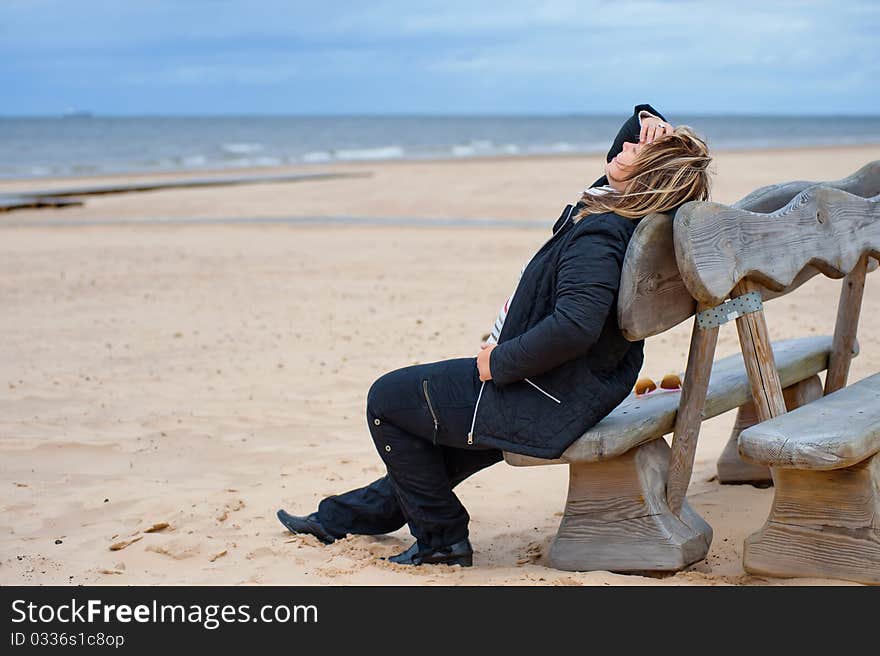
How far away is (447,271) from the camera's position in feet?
38.2

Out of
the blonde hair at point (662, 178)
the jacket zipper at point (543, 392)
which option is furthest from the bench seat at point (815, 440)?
the blonde hair at point (662, 178)

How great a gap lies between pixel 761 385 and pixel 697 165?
0.84 meters

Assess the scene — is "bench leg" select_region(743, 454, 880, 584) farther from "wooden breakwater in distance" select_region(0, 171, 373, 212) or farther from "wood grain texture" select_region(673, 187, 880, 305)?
"wooden breakwater in distance" select_region(0, 171, 373, 212)

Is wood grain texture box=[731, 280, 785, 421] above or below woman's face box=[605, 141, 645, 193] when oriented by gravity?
below

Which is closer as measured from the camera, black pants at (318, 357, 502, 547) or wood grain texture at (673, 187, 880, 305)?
wood grain texture at (673, 187, 880, 305)

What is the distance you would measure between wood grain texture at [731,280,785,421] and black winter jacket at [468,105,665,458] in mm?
395

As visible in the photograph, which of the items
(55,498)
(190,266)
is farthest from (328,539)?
(190,266)

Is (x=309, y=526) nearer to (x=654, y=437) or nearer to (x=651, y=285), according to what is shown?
(x=654, y=437)

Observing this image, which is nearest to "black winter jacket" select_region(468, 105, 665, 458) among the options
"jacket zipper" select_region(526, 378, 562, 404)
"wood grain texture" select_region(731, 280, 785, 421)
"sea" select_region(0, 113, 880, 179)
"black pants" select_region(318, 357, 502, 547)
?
"jacket zipper" select_region(526, 378, 562, 404)

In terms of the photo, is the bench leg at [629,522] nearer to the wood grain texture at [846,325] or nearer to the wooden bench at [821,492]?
the wooden bench at [821,492]

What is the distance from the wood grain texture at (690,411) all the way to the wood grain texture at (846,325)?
50.1 inches

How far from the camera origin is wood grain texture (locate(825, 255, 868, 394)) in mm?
4616

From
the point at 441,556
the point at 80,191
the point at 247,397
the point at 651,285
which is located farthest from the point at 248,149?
the point at 651,285
